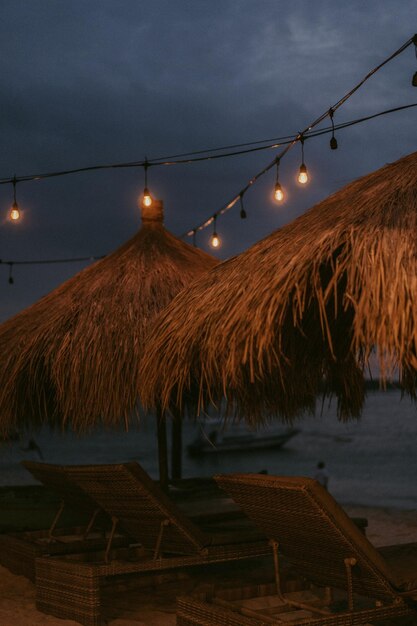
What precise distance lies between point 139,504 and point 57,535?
3.80ft

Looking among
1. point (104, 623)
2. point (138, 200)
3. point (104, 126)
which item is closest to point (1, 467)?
point (104, 126)

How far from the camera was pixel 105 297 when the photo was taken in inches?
194

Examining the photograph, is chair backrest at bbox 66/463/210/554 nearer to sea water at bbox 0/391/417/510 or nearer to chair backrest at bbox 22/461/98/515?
chair backrest at bbox 22/461/98/515

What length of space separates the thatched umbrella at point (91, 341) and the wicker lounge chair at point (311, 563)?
52.1 inches

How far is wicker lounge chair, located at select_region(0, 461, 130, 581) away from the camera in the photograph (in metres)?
4.05

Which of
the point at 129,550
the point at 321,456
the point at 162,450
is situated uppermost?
the point at 162,450

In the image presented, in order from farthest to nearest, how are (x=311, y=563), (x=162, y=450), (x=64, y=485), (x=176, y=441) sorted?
Answer: (x=176, y=441) → (x=162, y=450) → (x=64, y=485) → (x=311, y=563)

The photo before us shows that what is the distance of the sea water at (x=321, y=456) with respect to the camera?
20203mm

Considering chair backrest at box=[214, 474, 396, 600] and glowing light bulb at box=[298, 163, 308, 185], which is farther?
glowing light bulb at box=[298, 163, 308, 185]

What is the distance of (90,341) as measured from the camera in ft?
15.2

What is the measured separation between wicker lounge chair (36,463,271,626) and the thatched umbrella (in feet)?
2.25

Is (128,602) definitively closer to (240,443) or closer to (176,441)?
(176,441)

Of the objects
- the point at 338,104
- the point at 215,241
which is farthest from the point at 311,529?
the point at 215,241

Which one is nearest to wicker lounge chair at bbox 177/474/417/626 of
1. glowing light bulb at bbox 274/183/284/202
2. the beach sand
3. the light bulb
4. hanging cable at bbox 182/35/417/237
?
the beach sand
